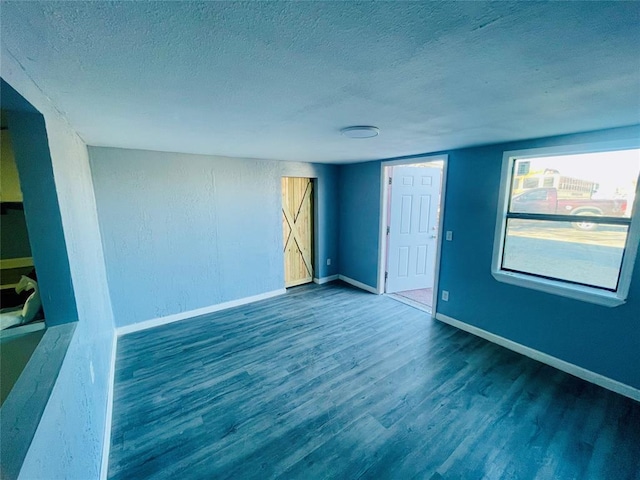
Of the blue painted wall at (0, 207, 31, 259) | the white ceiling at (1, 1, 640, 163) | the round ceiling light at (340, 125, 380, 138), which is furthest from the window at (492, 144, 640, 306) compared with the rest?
Result: the blue painted wall at (0, 207, 31, 259)

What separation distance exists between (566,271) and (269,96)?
118 inches

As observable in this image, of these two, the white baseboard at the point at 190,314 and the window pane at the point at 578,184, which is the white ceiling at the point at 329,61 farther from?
the white baseboard at the point at 190,314

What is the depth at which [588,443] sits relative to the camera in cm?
177

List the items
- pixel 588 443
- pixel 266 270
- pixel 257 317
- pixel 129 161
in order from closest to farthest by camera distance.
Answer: pixel 588 443, pixel 129 161, pixel 257 317, pixel 266 270

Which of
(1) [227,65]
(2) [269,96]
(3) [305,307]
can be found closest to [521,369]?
(3) [305,307]

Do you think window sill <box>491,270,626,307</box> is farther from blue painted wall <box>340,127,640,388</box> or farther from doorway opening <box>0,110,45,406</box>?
doorway opening <box>0,110,45,406</box>

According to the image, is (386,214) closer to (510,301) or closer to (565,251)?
(510,301)

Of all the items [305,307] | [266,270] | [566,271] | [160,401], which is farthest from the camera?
[266,270]

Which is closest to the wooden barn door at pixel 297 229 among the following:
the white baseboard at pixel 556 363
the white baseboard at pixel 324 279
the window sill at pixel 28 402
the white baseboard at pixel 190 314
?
the white baseboard at pixel 324 279

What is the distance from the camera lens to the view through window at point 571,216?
2.14 meters

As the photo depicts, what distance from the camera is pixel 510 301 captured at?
9.13 ft

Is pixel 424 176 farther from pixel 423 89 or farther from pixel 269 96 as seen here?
pixel 269 96

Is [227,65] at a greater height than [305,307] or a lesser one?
greater

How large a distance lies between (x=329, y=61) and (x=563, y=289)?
2.86 meters
